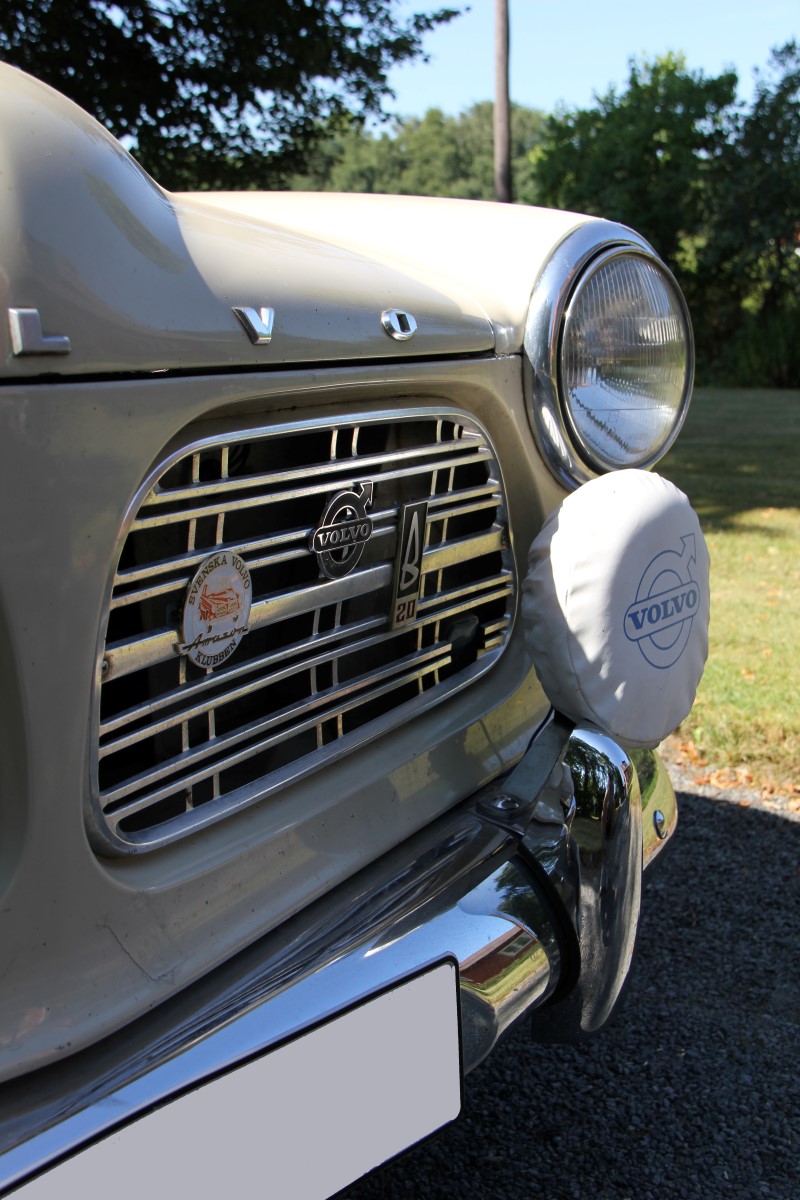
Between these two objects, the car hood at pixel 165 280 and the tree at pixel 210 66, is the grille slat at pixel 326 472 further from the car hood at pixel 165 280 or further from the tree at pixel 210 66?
the tree at pixel 210 66

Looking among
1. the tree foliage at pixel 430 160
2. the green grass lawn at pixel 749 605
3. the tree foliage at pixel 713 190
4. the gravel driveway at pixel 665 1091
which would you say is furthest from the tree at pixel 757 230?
the tree foliage at pixel 430 160

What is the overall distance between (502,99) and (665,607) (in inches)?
422

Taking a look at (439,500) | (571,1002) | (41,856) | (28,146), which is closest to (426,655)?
(439,500)

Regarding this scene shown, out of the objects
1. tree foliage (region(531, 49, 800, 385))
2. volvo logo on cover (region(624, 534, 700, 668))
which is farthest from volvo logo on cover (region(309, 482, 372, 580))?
tree foliage (region(531, 49, 800, 385))

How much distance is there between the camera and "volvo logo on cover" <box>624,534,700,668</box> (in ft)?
4.68

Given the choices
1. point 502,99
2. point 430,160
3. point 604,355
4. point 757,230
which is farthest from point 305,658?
point 430,160

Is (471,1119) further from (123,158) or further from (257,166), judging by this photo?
(257,166)

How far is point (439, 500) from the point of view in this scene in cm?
149

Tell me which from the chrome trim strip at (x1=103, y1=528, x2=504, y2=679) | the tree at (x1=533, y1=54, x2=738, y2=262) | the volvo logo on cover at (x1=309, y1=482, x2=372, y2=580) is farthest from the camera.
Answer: the tree at (x1=533, y1=54, x2=738, y2=262)

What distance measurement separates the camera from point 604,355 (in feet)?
5.51

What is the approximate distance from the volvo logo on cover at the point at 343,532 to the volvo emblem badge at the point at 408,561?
8cm

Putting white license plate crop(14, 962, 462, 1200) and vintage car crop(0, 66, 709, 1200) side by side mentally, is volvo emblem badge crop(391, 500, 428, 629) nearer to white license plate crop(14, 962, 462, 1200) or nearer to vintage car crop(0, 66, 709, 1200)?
vintage car crop(0, 66, 709, 1200)

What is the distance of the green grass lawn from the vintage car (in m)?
1.60

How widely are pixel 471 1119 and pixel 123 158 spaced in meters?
1.49
